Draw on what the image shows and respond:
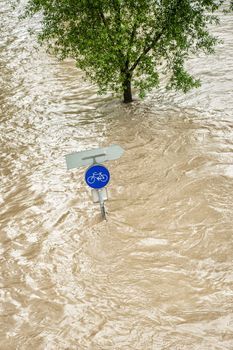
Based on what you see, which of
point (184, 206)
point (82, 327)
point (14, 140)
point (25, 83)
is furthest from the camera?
point (25, 83)

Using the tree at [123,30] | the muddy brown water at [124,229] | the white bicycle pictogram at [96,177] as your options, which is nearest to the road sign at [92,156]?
the white bicycle pictogram at [96,177]

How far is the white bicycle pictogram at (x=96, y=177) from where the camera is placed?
→ 8547mm

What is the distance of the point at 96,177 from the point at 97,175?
5cm

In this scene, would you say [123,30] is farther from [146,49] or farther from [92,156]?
[92,156]

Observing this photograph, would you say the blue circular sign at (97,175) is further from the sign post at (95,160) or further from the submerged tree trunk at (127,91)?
the submerged tree trunk at (127,91)

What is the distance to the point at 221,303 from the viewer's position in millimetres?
7168

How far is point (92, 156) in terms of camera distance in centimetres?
849

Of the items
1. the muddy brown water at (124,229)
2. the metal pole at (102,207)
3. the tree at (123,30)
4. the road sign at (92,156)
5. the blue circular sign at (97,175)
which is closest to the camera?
the muddy brown water at (124,229)

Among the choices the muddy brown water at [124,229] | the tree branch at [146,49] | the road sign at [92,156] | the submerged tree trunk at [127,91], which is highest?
the tree branch at [146,49]

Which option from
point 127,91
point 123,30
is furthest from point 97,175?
point 127,91

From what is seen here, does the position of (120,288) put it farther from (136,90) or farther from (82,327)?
(136,90)

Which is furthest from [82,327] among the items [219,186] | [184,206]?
[219,186]

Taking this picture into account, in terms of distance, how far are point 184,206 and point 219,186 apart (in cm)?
113

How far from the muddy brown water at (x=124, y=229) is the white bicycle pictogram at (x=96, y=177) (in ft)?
4.56
